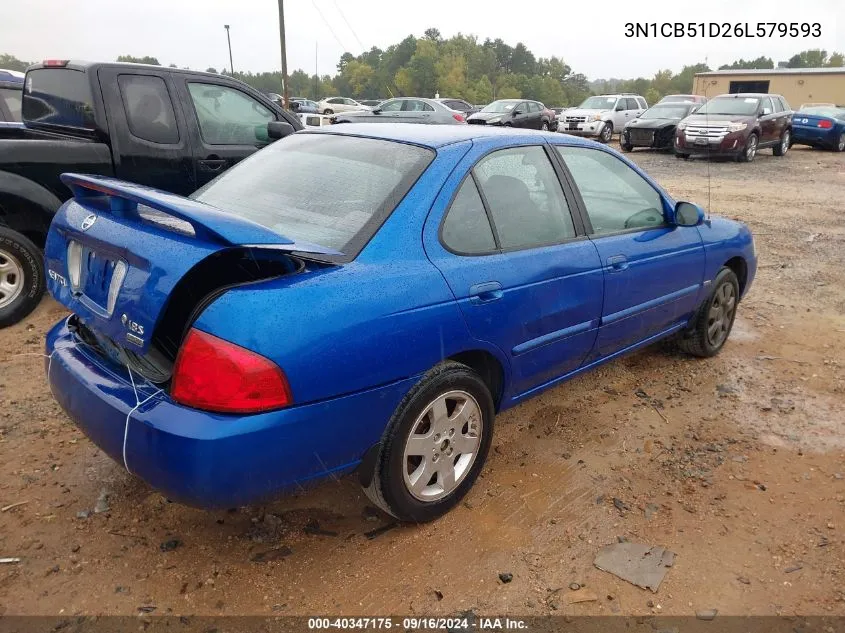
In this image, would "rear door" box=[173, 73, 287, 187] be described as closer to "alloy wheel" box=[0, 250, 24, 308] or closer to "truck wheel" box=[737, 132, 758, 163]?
"alloy wheel" box=[0, 250, 24, 308]

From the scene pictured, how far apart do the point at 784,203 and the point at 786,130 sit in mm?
9332

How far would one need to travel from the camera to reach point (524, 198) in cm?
301

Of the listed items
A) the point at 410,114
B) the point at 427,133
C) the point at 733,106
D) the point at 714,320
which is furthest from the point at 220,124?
the point at 733,106

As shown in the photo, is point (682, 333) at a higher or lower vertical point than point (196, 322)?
lower

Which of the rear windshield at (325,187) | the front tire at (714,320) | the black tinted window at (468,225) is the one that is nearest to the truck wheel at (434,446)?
the black tinted window at (468,225)

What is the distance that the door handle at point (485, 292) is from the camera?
2553 millimetres

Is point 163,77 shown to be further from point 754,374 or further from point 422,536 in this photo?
point 754,374

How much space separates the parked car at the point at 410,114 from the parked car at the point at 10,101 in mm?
8003

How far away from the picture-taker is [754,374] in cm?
435

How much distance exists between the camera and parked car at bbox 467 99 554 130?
2005cm

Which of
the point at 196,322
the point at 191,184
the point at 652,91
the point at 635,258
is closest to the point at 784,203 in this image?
the point at 635,258

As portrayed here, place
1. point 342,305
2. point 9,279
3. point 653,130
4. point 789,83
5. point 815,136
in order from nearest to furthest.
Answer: point 342,305, point 9,279, point 653,130, point 815,136, point 789,83

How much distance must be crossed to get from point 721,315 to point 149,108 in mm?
4678

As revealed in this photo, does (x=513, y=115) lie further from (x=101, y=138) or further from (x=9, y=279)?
(x=9, y=279)
